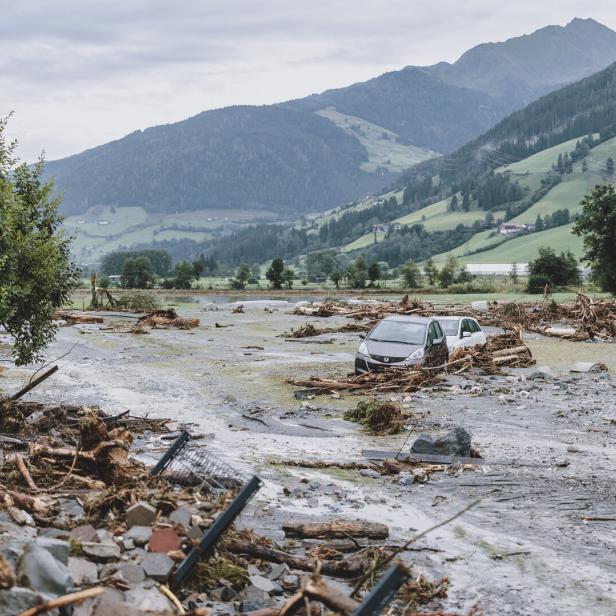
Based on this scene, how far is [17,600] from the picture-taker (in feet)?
18.3

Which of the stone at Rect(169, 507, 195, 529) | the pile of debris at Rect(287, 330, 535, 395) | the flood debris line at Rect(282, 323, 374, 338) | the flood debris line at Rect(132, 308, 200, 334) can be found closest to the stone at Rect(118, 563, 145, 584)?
the stone at Rect(169, 507, 195, 529)

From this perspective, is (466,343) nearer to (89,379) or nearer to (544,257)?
(89,379)

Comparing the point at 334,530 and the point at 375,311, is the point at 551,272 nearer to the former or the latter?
the point at 375,311

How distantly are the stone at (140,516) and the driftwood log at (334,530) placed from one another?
1.94 m

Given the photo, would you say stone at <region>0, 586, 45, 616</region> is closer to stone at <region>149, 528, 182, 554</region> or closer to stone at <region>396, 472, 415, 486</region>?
stone at <region>149, 528, 182, 554</region>

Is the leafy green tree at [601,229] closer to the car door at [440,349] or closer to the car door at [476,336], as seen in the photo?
the car door at [476,336]

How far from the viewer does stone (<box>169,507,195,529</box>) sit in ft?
25.1

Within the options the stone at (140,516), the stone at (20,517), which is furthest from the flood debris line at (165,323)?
the stone at (140,516)

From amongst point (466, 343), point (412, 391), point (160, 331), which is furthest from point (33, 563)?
point (160, 331)

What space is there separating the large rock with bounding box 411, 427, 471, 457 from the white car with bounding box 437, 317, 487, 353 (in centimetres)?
1254

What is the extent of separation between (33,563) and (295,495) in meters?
5.36

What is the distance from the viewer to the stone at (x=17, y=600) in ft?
18.1

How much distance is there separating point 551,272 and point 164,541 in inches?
3150

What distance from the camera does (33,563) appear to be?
606 centimetres
